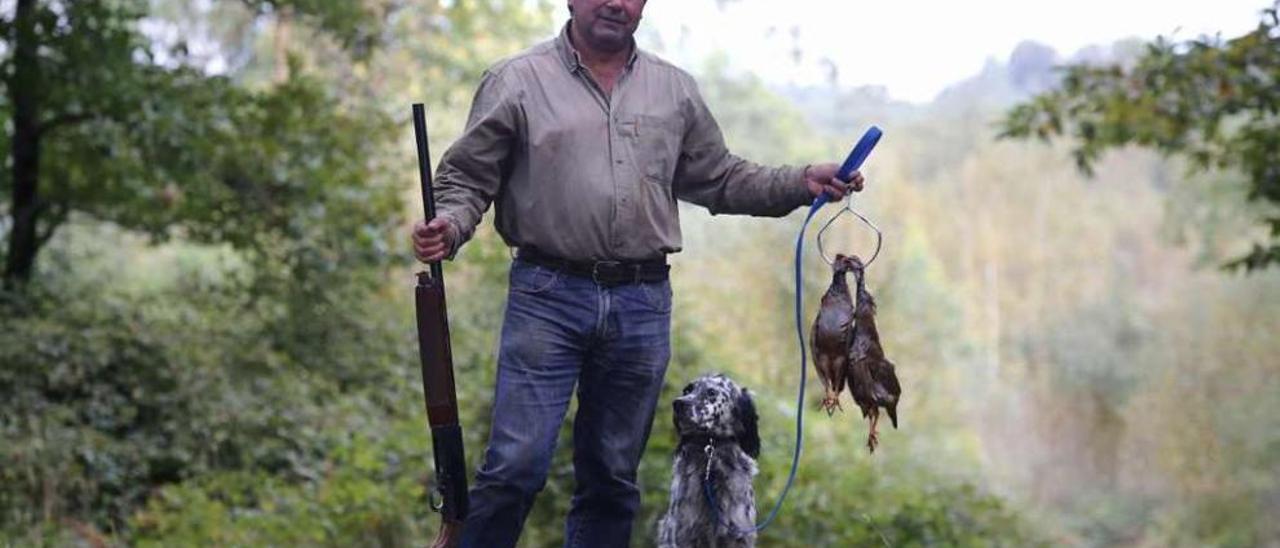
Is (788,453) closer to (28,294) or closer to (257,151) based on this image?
(257,151)

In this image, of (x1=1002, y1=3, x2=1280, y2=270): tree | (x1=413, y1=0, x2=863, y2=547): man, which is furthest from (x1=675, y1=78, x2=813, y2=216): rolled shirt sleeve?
(x1=1002, y1=3, x2=1280, y2=270): tree

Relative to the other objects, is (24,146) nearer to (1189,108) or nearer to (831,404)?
(1189,108)

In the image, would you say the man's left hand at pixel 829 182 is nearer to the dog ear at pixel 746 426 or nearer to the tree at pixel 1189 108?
the dog ear at pixel 746 426

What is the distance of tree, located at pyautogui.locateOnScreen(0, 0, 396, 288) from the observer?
36.2 ft

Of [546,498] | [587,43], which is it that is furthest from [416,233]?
[546,498]

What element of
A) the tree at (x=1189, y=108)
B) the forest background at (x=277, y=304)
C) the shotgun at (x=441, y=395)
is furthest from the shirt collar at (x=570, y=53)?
the tree at (x=1189, y=108)

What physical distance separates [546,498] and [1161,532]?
29.4 meters

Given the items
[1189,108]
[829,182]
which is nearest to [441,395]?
[829,182]

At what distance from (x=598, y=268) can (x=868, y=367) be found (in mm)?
873

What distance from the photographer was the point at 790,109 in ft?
123

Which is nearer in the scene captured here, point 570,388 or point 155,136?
point 570,388

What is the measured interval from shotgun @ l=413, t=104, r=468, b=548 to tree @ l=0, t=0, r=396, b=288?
6.60m

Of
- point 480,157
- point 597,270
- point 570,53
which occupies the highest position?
point 570,53

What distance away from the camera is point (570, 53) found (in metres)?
5.11
